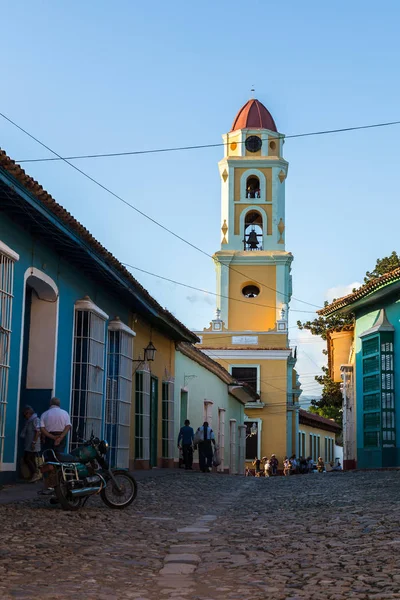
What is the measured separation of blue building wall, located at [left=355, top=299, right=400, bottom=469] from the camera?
20.6 metres

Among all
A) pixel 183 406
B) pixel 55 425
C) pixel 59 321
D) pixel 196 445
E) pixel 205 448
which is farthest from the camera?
pixel 183 406

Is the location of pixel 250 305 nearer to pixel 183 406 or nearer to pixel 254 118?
pixel 254 118

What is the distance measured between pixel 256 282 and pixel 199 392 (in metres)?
17.9

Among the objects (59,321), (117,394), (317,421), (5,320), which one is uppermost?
(317,421)

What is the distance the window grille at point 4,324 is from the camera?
11156 mm

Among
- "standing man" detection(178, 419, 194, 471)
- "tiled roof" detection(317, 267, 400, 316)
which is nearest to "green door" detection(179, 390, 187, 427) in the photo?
"standing man" detection(178, 419, 194, 471)

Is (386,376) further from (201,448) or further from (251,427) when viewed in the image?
(251,427)

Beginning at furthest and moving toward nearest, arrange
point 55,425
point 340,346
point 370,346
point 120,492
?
point 340,346 < point 370,346 < point 55,425 < point 120,492

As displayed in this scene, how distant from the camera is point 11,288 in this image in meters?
11.4

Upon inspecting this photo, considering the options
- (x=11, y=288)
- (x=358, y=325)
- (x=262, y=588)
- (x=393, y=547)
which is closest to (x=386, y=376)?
(x=358, y=325)

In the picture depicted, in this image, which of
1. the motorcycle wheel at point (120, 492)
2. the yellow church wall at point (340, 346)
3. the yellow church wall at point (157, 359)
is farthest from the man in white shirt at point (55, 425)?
the yellow church wall at point (340, 346)

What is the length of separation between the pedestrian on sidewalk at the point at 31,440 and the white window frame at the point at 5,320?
1221mm

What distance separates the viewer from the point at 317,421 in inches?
2062

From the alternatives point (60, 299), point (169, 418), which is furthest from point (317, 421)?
point (60, 299)
